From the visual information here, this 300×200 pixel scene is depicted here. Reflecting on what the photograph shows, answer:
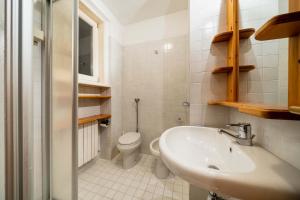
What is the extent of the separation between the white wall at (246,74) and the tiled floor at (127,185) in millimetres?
841

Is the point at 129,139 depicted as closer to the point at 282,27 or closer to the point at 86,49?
the point at 86,49

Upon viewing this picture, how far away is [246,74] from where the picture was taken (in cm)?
85

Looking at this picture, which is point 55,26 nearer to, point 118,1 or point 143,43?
point 118,1

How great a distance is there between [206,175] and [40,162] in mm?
967

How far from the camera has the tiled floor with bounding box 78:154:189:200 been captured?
4.07 ft

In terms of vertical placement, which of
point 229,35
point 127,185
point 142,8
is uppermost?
point 142,8

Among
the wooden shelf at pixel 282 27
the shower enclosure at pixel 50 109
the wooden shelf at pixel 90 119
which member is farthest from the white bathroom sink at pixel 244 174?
the wooden shelf at pixel 90 119

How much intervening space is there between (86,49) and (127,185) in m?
1.88

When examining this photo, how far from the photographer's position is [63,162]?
756 millimetres

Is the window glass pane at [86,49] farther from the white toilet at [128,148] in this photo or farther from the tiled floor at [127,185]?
the tiled floor at [127,185]

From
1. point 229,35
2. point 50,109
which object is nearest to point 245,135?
point 229,35

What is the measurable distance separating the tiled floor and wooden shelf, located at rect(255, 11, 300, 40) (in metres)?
1.47

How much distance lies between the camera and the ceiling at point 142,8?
66.6 inches

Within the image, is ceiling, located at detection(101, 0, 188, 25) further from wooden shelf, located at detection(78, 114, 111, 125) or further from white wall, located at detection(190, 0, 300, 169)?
wooden shelf, located at detection(78, 114, 111, 125)
